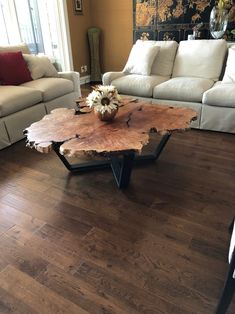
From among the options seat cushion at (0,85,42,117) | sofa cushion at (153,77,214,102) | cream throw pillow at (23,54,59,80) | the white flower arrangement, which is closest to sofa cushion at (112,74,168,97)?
sofa cushion at (153,77,214,102)

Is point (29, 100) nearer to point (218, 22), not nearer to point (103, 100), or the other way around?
point (103, 100)

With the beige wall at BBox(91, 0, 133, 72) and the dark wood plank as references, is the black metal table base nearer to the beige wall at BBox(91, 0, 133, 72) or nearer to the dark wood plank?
the dark wood plank

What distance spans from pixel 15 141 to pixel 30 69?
1110mm

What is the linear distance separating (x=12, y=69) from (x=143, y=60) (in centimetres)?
164

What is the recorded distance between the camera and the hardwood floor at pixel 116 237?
4.11ft

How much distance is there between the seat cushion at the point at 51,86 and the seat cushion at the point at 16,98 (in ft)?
0.33

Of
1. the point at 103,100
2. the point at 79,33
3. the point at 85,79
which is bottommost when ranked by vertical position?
the point at 85,79

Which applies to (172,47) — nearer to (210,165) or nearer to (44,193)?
(210,165)

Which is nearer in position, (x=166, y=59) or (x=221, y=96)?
(x=221, y=96)

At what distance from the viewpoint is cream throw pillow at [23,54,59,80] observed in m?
3.42

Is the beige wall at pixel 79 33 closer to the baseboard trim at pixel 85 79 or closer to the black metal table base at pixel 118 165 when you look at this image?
the baseboard trim at pixel 85 79

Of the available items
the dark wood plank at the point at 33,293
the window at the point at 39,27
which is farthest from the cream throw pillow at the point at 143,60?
the dark wood plank at the point at 33,293

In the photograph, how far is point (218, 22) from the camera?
3.62m

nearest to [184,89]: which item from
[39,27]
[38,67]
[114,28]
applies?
[38,67]
